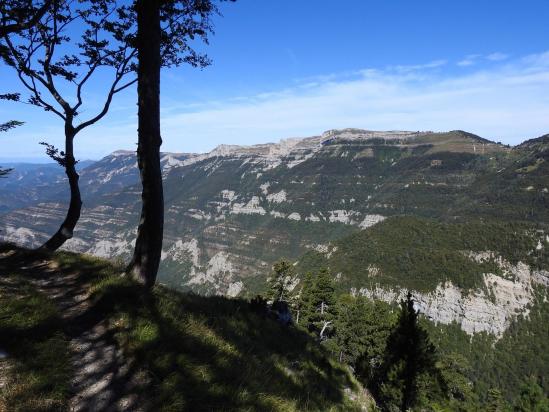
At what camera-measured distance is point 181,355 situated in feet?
21.3

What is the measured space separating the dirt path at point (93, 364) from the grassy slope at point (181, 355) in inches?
6.2

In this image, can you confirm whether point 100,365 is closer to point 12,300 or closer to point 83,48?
point 12,300

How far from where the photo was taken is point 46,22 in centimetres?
1594

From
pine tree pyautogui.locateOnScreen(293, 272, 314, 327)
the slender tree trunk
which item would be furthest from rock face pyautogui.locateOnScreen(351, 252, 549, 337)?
the slender tree trunk

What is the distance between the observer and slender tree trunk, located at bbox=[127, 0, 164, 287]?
384 inches

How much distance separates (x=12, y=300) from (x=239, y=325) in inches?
219

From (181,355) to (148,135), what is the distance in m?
5.78

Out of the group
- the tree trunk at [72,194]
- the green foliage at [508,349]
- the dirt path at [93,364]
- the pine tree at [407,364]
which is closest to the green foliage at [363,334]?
the pine tree at [407,364]

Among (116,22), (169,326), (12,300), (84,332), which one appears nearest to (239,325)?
(169,326)

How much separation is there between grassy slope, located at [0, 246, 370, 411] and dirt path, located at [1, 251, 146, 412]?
0.52 feet

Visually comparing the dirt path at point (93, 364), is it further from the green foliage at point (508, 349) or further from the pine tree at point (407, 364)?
the green foliage at point (508, 349)

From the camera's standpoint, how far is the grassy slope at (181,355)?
18.7ft

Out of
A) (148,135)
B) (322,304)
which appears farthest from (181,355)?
(322,304)

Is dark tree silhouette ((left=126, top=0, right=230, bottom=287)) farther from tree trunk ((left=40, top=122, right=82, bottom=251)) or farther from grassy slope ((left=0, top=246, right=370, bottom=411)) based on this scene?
tree trunk ((left=40, top=122, right=82, bottom=251))
